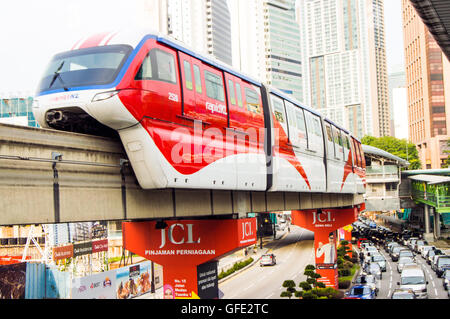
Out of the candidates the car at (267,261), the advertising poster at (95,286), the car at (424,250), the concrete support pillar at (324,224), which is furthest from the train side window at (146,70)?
the car at (424,250)

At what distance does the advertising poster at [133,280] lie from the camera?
33.7 meters

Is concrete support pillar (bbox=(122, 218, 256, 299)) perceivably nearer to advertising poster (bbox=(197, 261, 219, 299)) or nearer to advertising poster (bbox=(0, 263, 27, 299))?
advertising poster (bbox=(197, 261, 219, 299))

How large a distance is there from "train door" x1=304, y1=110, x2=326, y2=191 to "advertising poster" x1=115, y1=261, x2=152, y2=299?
16.7 m

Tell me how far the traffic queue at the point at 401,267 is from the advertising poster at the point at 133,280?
14359 mm

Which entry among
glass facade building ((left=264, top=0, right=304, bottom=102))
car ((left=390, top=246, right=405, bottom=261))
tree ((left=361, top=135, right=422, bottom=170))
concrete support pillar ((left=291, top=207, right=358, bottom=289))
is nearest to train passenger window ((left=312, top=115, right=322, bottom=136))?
concrete support pillar ((left=291, top=207, right=358, bottom=289))

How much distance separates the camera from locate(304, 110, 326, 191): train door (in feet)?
68.6

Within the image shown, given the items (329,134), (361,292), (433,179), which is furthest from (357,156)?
(433,179)

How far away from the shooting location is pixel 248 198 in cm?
1711

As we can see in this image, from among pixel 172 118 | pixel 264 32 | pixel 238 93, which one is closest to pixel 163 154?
pixel 172 118

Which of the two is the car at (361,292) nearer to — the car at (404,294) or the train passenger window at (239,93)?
the car at (404,294)

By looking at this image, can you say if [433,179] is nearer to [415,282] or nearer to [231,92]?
[415,282]

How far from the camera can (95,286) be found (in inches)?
1223

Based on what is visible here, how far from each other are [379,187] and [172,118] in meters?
59.6

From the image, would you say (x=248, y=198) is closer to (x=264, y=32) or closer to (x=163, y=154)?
(x=163, y=154)
